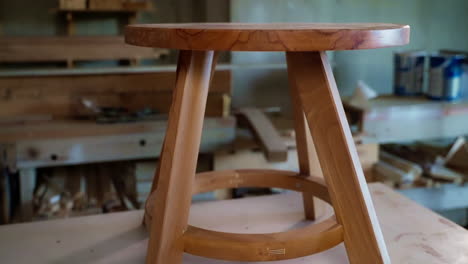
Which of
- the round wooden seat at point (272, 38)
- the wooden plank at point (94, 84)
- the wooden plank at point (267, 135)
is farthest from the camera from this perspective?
the wooden plank at point (94, 84)

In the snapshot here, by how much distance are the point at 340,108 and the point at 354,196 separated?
0.16 m

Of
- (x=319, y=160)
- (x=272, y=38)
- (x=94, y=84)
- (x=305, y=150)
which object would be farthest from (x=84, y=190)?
(x=272, y=38)

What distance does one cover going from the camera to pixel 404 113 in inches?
90.4

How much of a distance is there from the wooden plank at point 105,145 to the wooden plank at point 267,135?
0.33ft

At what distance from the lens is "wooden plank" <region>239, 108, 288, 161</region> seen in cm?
185

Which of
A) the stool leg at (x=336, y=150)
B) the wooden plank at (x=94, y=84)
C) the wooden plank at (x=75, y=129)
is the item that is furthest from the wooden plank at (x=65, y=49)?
the stool leg at (x=336, y=150)

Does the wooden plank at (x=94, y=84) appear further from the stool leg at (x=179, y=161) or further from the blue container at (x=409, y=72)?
the stool leg at (x=179, y=161)

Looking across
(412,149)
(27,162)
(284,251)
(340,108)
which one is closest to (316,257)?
(284,251)

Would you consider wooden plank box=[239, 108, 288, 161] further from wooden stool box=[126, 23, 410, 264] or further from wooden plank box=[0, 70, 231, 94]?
A: wooden stool box=[126, 23, 410, 264]

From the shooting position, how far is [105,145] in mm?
1972

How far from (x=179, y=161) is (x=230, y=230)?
16.6 inches

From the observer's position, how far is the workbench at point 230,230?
1169mm

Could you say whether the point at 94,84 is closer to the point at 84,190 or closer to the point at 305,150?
the point at 84,190

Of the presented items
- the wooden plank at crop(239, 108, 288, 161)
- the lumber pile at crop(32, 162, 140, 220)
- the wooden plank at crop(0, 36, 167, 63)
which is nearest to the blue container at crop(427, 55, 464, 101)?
the wooden plank at crop(239, 108, 288, 161)
